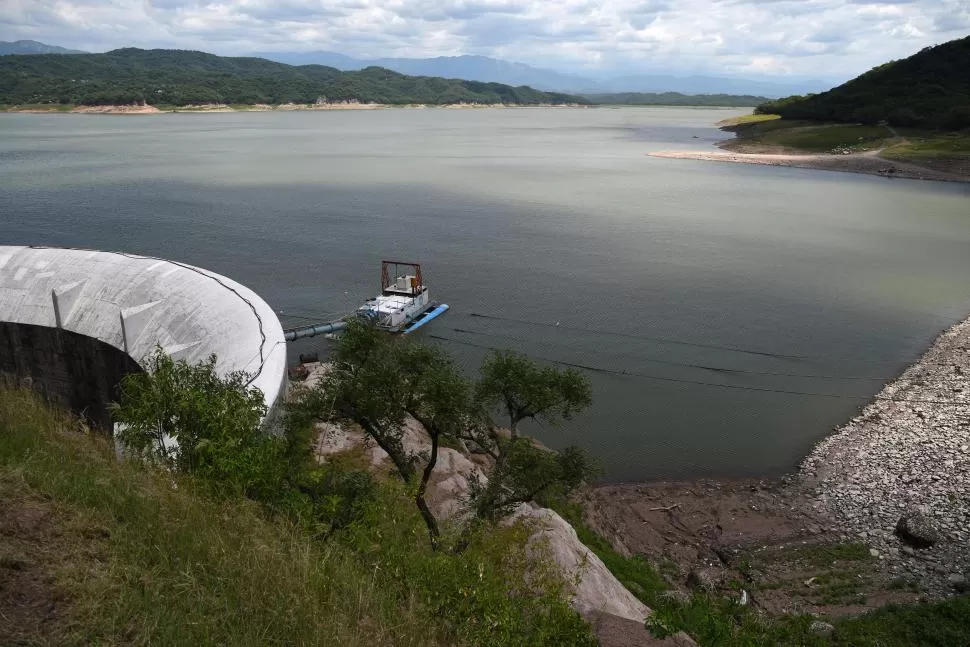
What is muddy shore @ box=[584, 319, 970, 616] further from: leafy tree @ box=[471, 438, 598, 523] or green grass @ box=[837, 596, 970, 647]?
leafy tree @ box=[471, 438, 598, 523]

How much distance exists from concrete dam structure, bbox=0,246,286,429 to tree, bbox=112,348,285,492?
10110 mm

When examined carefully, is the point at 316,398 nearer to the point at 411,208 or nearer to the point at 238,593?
the point at 238,593

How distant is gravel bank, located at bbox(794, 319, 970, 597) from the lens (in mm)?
18469

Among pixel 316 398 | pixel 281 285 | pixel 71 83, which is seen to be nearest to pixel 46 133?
pixel 71 83

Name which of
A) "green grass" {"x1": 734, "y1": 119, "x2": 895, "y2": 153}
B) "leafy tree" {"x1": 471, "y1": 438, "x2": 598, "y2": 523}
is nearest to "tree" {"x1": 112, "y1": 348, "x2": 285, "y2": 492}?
"leafy tree" {"x1": 471, "y1": 438, "x2": 598, "y2": 523}

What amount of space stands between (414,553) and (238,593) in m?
2.66

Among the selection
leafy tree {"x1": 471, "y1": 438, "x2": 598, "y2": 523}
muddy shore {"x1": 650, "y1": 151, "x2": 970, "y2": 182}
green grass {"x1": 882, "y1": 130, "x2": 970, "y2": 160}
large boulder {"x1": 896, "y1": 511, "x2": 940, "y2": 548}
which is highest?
green grass {"x1": 882, "y1": 130, "x2": 970, "y2": 160}

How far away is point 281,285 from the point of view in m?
43.2

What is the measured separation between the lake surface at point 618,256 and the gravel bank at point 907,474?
Result: 4.90ft

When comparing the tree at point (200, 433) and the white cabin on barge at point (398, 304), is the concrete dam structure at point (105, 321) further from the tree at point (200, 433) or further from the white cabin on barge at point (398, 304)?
the white cabin on barge at point (398, 304)

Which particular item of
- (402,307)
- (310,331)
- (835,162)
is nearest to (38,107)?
(310,331)

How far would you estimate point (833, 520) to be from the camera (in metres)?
20.9

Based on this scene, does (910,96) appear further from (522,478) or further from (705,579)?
(522,478)

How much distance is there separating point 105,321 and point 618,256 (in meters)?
37.3
